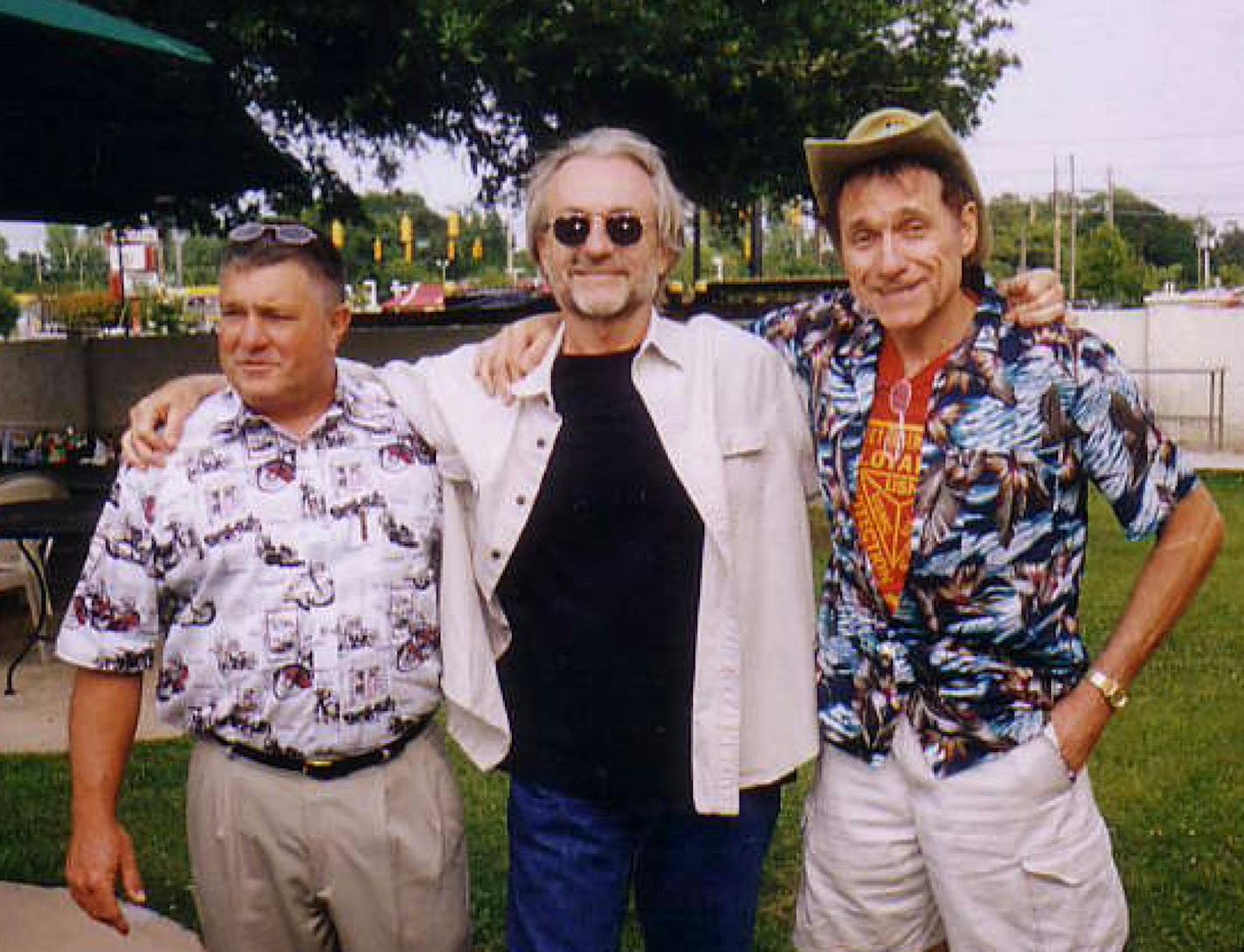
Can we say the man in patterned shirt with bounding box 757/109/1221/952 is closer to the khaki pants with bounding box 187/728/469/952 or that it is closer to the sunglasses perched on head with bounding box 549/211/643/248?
the sunglasses perched on head with bounding box 549/211/643/248

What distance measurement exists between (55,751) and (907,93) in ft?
24.2

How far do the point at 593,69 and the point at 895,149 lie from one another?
23.4ft

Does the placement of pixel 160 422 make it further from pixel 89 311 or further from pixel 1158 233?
pixel 1158 233

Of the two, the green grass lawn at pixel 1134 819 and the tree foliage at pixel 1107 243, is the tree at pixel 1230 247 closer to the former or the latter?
the tree foliage at pixel 1107 243

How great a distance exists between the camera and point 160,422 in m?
2.57

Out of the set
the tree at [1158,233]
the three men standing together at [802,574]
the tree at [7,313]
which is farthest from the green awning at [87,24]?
the tree at [1158,233]

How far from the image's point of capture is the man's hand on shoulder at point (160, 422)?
8.16 feet

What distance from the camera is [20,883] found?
13.5 ft

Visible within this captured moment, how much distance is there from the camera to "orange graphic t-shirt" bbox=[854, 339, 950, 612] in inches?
95.0

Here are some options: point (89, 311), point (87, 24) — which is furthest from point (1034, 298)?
point (89, 311)

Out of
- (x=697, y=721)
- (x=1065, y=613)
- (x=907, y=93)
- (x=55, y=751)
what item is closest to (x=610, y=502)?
(x=697, y=721)

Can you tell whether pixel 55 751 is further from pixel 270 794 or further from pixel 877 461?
pixel 877 461

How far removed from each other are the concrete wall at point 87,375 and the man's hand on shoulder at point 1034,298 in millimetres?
9537

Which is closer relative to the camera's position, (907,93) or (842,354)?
(842,354)
